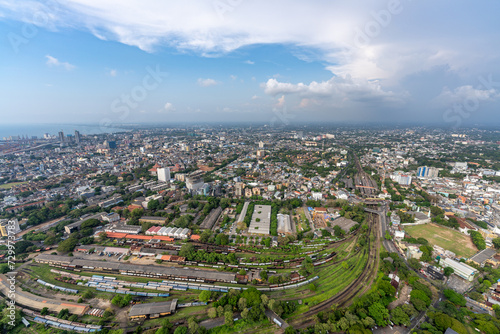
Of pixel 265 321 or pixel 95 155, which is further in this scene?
pixel 95 155

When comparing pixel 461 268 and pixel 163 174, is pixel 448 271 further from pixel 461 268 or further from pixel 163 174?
pixel 163 174

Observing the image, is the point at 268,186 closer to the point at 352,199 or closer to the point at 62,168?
the point at 352,199

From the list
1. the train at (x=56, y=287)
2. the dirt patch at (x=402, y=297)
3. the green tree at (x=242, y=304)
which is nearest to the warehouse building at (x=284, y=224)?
the dirt patch at (x=402, y=297)

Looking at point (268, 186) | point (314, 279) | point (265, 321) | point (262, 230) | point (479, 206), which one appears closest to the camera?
point (265, 321)

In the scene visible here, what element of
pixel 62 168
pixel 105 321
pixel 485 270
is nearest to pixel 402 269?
pixel 485 270

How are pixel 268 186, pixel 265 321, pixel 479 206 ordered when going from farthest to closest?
pixel 268 186 → pixel 479 206 → pixel 265 321
